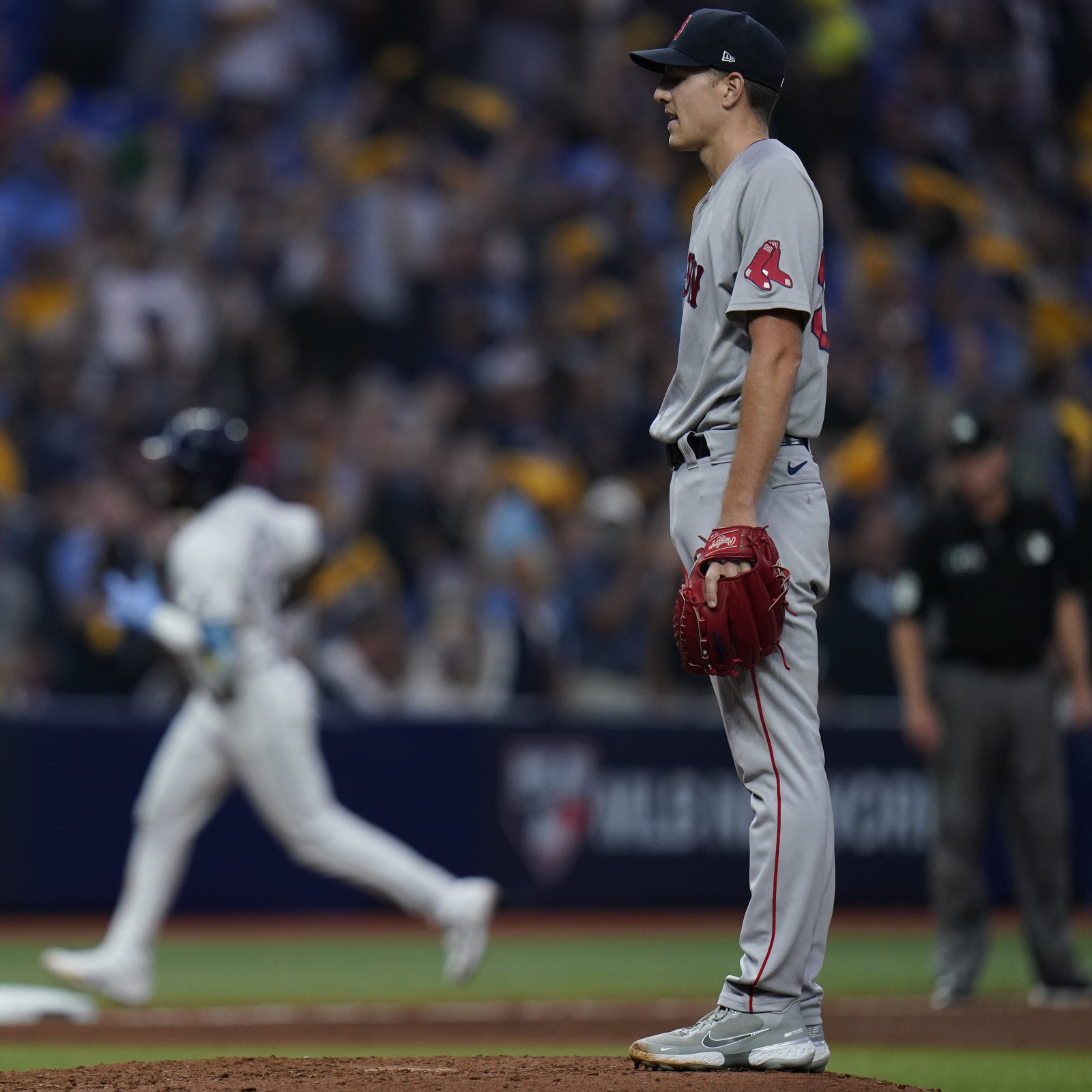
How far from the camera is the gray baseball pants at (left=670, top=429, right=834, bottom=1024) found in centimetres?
398

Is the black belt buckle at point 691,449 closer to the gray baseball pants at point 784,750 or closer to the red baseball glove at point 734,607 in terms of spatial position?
the gray baseball pants at point 784,750

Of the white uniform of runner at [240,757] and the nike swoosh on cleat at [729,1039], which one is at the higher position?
the white uniform of runner at [240,757]

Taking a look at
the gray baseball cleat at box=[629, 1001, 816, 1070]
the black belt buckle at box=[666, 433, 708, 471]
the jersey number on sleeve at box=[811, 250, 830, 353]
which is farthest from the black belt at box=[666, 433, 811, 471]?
the gray baseball cleat at box=[629, 1001, 816, 1070]

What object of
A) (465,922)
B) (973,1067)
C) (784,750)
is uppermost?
(784,750)

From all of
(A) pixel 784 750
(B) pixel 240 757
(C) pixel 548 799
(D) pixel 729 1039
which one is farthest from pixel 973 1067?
(C) pixel 548 799

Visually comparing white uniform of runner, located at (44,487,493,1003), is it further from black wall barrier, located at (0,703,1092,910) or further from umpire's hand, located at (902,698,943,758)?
black wall barrier, located at (0,703,1092,910)

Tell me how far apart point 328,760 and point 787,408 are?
314 inches

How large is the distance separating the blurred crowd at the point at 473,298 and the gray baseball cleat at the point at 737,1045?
25.2ft

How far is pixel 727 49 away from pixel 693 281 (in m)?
0.50

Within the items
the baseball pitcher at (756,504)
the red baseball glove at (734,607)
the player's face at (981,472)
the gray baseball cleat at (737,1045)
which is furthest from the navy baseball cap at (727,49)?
the player's face at (981,472)

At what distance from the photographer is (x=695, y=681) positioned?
12352 mm

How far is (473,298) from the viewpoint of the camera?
1441cm

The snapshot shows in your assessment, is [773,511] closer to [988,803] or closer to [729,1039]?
[729,1039]

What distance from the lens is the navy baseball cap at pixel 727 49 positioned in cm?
415
